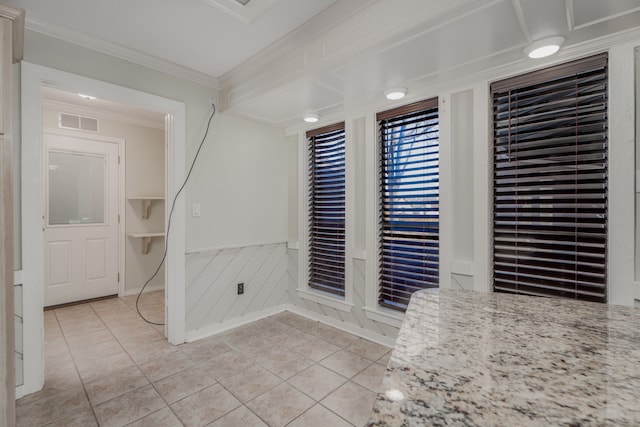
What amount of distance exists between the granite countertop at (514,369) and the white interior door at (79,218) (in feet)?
14.8

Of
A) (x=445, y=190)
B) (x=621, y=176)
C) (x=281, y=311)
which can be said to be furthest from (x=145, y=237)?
(x=621, y=176)

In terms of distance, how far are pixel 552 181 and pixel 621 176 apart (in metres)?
0.31

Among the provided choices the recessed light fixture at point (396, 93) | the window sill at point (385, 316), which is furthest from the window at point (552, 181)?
the window sill at point (385, 316)

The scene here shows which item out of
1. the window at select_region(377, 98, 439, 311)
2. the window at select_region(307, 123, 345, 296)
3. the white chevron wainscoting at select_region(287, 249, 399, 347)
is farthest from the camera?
the window at select_region(307, 123, 345, 296)

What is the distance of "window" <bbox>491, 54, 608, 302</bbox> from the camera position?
1.78 m

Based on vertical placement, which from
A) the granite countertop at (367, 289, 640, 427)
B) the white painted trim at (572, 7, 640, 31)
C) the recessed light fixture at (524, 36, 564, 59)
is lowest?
the granite countertop at (367, 289, 640, 427)

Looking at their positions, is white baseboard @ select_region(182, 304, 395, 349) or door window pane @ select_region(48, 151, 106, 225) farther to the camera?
door window pane @ select_region(48, 151, 106, 225)

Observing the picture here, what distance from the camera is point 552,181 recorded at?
1923mm

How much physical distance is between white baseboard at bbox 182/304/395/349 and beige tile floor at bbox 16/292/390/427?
0.08 m

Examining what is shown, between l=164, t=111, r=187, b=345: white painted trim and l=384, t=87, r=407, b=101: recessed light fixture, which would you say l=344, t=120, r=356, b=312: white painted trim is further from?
l=164, t=111, r=187, b=345: white painted trim

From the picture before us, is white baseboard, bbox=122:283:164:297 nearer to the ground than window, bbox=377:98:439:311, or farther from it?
nearer to the ground

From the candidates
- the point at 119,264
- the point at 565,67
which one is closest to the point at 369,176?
the point at 565,67

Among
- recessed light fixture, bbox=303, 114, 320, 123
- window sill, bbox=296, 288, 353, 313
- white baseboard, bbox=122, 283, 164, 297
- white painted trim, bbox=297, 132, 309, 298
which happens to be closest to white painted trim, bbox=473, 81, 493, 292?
window sill, bbox=296, 288, 353, 313

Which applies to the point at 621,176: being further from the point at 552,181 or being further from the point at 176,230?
the point at 176,230
